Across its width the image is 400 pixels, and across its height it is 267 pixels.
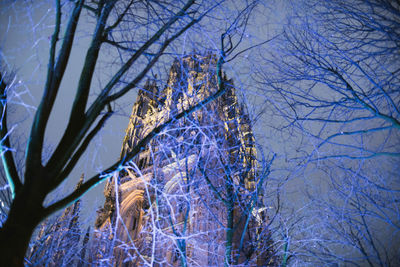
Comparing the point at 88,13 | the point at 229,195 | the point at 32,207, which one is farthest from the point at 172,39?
the point at 229,195

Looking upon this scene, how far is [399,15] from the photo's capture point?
8.50ft

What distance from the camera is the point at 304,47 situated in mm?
3445

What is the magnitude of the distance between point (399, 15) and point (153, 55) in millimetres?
2819

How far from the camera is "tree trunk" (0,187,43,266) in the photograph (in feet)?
6.10

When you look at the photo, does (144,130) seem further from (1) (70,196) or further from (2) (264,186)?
(1) (70,196)

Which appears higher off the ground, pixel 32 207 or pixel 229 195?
pixel 229 195

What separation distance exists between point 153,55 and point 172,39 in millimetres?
317

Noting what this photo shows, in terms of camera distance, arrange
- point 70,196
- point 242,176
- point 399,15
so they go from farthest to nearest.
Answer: point 242,176 → point 399,15 → point 70,196

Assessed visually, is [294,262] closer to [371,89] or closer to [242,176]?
[242,176]

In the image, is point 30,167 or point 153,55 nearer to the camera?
point 30,167

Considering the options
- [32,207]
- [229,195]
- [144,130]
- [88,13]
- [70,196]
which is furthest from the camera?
[144,130]

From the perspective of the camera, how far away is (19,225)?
6.43ft

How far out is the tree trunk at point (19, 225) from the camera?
1.86 m

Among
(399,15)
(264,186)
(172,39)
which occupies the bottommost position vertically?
(264,186)
